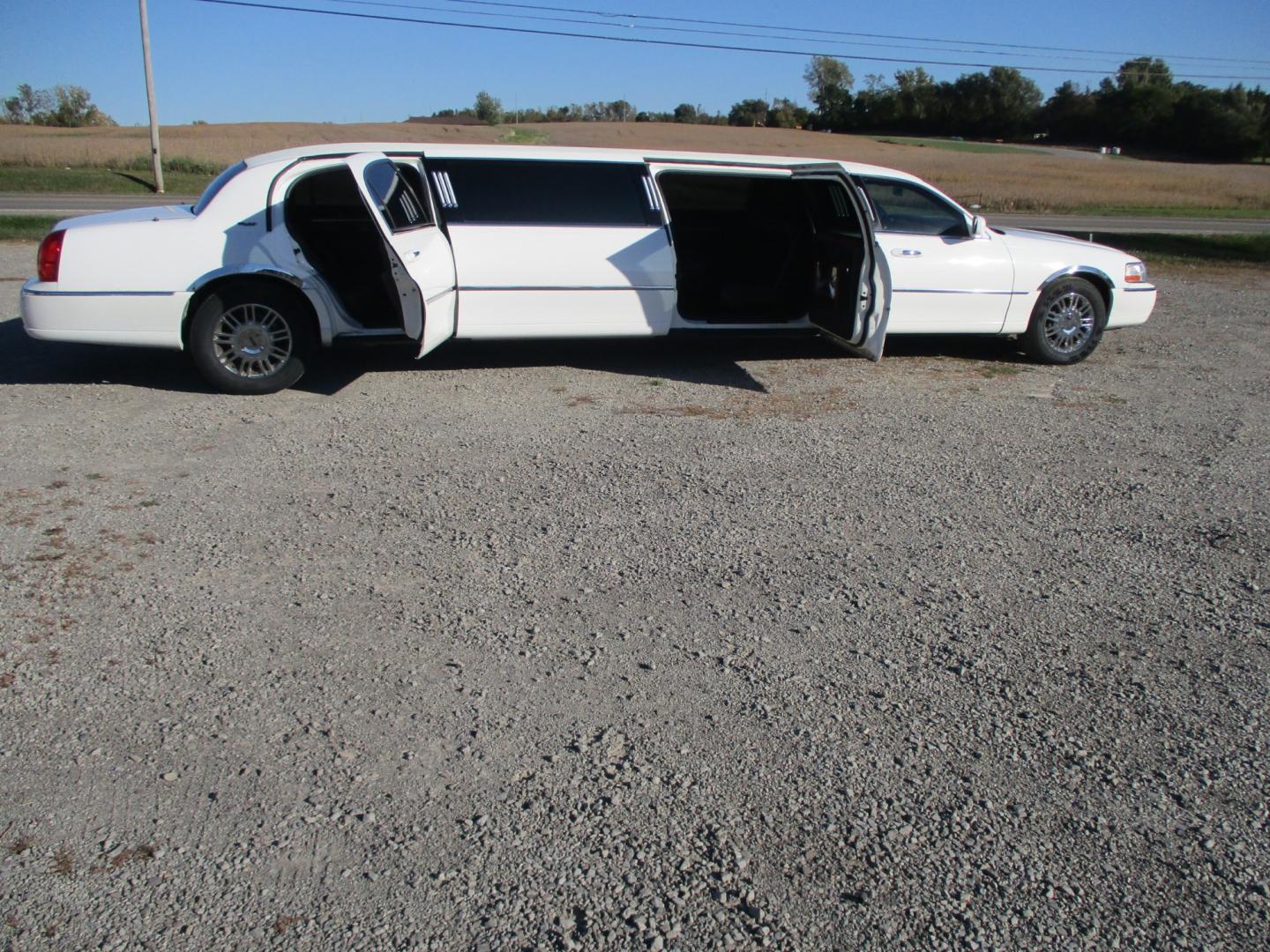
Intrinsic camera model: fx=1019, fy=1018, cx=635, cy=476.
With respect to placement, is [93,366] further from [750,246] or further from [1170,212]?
[1170,212]

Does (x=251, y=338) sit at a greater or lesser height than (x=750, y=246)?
lesser

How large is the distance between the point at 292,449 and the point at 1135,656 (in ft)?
15.1

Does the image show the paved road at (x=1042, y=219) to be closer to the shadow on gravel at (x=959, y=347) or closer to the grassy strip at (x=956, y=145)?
the shadow on gravel at (x=959, y=347)

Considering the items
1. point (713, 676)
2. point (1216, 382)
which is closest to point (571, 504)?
point (713, 676)

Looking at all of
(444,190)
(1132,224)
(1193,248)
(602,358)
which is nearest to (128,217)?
(444,190)

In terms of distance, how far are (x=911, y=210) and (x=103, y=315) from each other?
613 centimetres

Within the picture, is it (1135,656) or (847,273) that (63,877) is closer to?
(1135,656)

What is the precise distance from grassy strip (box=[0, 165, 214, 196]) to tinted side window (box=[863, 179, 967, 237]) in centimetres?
2439

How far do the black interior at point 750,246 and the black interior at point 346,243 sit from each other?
253cm

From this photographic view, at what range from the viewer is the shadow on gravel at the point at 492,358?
7.72 m

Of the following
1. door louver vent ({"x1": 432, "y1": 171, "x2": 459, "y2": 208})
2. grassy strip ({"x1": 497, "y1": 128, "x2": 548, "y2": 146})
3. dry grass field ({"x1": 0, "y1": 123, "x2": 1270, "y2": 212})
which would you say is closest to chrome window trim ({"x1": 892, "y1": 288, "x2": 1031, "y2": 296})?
door louver vent ({"x1": 432, "y1": 171, "x2": 459, "y2": 208})

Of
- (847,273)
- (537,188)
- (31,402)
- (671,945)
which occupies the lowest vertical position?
(671,945)

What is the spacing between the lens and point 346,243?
326 inches

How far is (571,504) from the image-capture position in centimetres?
529
